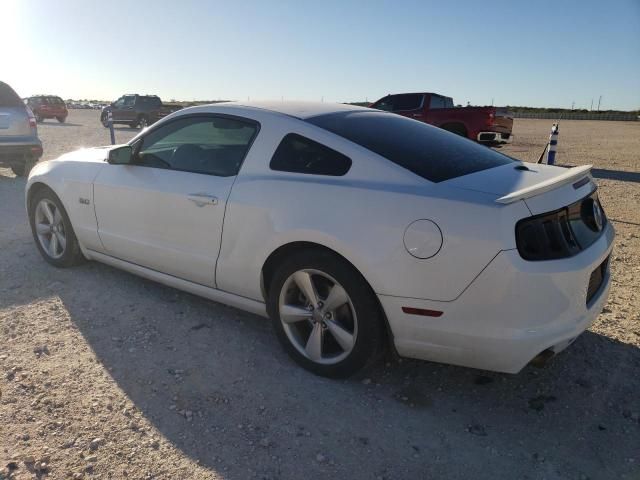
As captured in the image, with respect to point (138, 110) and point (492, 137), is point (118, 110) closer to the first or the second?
point (138, 110)

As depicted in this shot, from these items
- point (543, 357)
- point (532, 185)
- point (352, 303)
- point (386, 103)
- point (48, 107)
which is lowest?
point (48, 107)

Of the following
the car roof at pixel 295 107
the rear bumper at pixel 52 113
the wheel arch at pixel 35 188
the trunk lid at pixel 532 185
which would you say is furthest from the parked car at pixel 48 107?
the trunk lid at pixel 532 185

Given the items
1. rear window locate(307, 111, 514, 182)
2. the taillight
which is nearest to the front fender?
rear window locate(307, 111, 514, 182)

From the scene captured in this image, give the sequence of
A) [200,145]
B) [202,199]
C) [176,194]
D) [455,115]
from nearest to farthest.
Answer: [202,199]
[176,194]
[200,145]
[455,115]

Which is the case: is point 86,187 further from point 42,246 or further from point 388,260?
point 388,260

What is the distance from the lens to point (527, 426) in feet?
8.30

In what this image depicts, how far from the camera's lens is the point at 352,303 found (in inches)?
Result: 104

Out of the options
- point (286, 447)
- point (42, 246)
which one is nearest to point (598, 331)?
point (286, 447)

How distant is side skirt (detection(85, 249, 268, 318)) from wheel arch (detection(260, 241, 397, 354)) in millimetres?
139

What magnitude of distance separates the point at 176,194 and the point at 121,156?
70 cm

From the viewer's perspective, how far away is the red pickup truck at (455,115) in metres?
13.2

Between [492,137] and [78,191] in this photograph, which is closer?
[78,191]

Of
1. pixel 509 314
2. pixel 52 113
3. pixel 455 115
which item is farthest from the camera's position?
pixel 52 113

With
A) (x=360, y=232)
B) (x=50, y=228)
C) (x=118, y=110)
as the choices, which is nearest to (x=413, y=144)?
(x=360, y=232)
